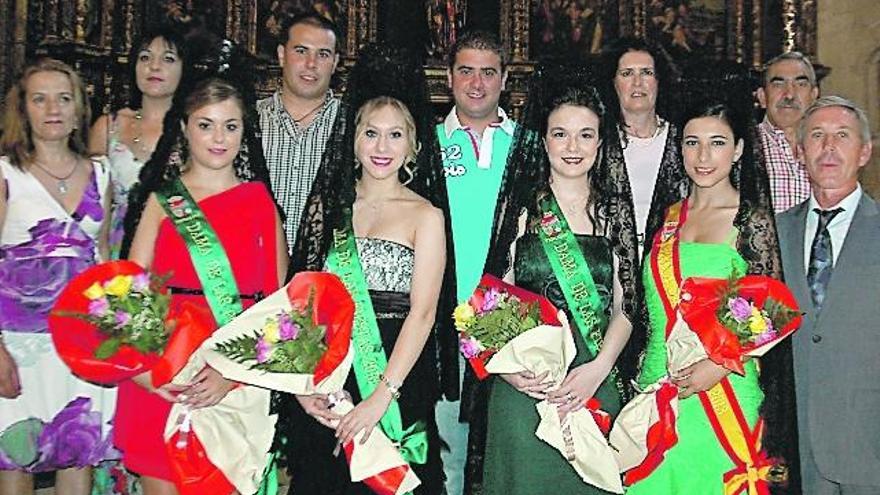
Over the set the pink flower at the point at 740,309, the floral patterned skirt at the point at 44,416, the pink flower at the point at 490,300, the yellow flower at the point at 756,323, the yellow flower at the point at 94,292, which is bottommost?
the floral patterned skirt at the point at 44,416

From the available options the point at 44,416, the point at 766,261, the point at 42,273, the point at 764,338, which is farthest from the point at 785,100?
the point at 44,416

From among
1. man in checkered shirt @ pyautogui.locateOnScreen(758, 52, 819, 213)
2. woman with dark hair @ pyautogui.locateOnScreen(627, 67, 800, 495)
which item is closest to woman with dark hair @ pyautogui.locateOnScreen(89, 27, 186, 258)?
woman with dark hair @ pyautogui.locateOnScreen(627, 67, 800, 495)

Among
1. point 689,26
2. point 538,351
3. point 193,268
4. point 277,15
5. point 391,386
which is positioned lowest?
point 391,386

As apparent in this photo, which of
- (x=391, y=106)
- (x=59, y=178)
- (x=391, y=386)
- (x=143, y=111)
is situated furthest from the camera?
(x=143, y=111)

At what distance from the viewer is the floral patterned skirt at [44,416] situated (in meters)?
3.15

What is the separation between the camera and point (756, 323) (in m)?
2.50

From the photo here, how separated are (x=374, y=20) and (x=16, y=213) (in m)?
4.71

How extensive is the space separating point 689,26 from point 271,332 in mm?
5902

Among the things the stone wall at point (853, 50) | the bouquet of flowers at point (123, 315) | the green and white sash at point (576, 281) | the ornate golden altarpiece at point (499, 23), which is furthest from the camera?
the ornate golden altarpiece at point (499, 23)

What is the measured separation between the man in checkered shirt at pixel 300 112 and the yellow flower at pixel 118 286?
Answer: 1164 mm

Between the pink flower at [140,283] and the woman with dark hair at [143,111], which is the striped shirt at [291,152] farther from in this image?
the pink flower at [140,283]

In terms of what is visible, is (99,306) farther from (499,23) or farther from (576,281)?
(499,23)

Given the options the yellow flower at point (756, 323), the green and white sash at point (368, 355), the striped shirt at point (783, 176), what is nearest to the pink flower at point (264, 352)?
the green and white sash at point (368, 355)

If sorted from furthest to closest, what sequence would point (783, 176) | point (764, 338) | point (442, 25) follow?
point (442, 25)
point (783, 176)
point (764, 338)
